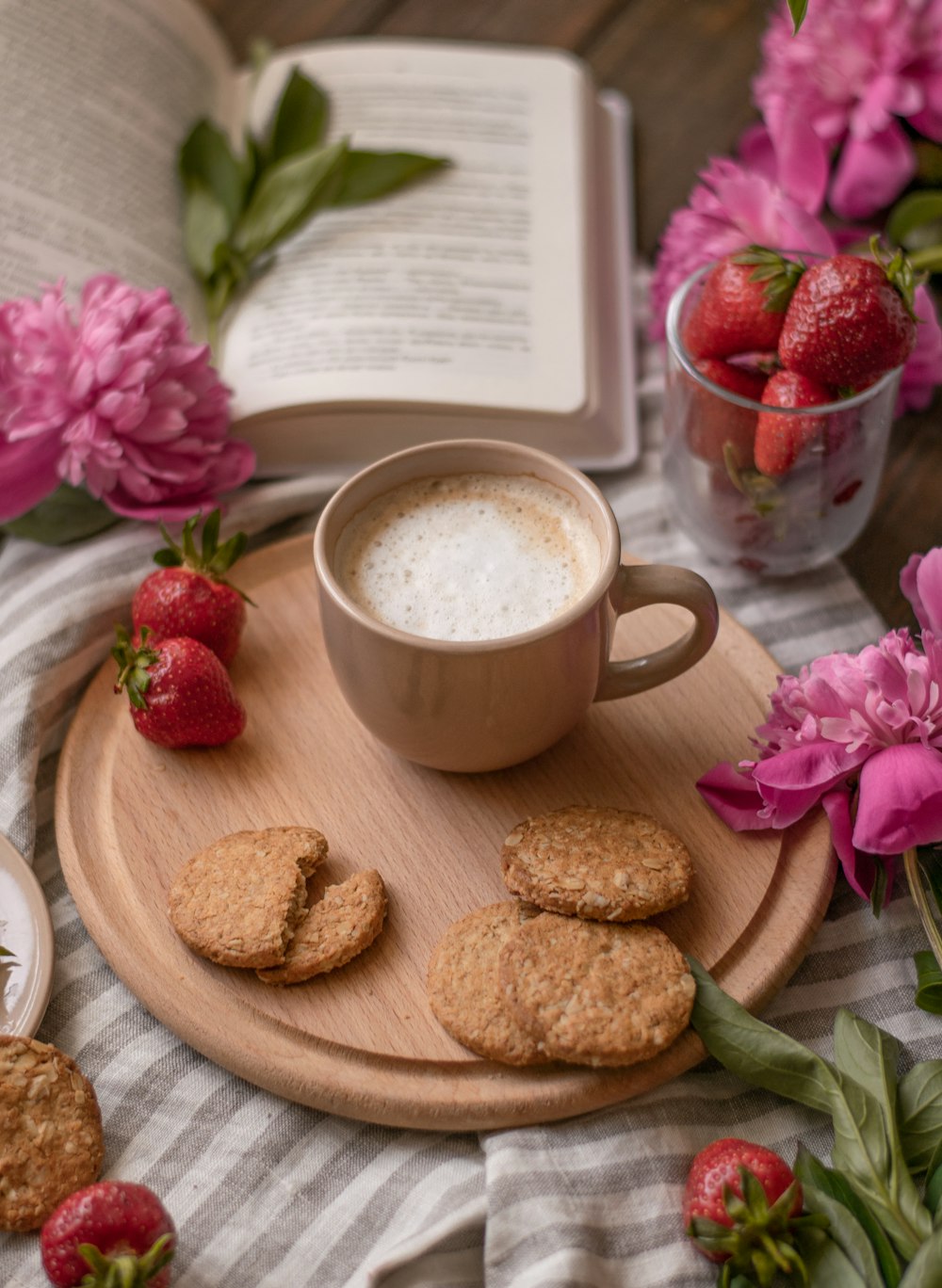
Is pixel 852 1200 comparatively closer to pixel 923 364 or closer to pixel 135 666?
pixel 135 666

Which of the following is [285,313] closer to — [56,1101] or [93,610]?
[93,610]

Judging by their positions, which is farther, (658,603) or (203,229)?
(203,229)

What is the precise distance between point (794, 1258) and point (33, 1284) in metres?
0.60

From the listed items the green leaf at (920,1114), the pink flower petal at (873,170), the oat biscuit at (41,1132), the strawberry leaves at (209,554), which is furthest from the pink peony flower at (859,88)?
the oat biscuit at (41,1132)

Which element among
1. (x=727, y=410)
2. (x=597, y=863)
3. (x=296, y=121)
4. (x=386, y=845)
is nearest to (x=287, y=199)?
(x=296, y=121)

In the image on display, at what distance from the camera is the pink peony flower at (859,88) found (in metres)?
1.63

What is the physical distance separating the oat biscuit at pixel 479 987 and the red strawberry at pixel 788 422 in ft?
1.90

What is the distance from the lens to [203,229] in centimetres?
175

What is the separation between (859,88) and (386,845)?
1.22 m

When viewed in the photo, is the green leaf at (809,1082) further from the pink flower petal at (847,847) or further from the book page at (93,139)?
the book page at (93,139)

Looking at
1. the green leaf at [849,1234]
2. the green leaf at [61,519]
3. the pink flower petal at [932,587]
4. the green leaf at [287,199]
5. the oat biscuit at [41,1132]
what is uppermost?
the green leaf at [287,199]

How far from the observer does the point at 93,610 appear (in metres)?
1.42

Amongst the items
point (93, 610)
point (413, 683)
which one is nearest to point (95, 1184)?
point (413, 683)

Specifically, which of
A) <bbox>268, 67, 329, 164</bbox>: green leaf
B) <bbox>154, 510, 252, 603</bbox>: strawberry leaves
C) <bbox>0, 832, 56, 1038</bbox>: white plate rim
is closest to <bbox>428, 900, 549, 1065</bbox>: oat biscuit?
<bbox>0, 832, 56, 1038</bbox>: white plate rim
